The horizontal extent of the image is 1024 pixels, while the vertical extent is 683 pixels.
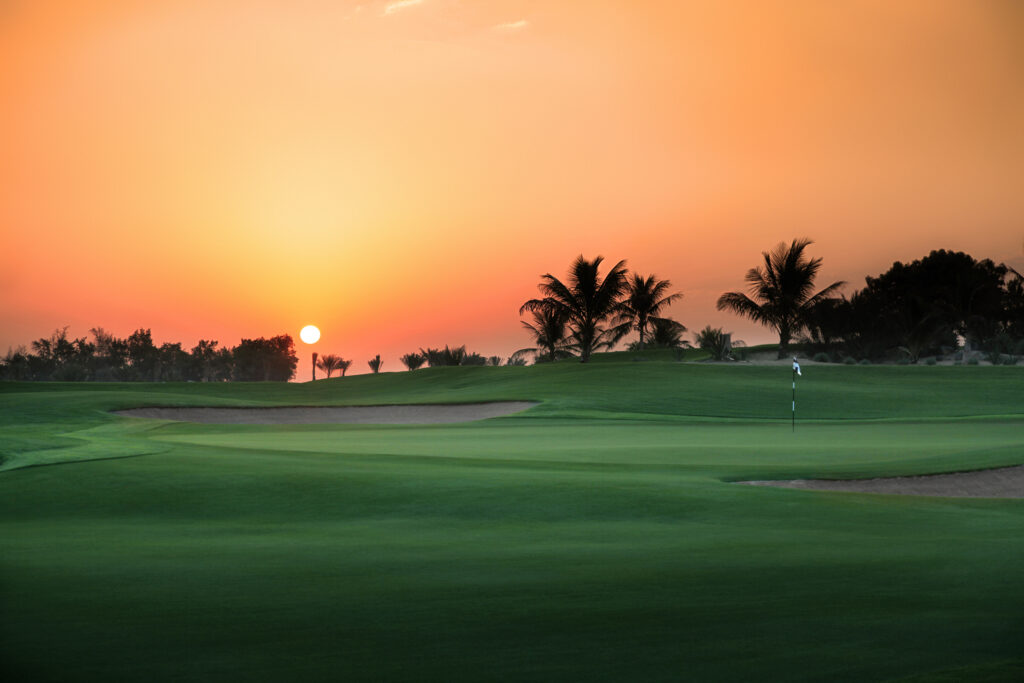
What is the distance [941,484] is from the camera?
14.8 metres

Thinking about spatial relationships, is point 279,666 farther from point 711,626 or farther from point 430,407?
point 430,407

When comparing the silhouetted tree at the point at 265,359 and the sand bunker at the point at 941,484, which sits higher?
the silhouetted tree at the point at 265,359

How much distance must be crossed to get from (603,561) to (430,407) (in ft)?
101

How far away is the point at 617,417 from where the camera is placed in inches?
1315

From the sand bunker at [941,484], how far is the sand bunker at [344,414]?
74.4ft

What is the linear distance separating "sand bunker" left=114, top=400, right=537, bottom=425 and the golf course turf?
59.9 feet

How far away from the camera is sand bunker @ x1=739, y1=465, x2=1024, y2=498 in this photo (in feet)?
46.5

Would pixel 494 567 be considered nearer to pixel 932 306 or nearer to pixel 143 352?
pixel 932 306

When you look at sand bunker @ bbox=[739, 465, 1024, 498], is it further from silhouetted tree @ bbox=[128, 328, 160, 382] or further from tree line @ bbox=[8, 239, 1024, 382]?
silhouetted tree @ bbox=[128, 328, 160, 382]

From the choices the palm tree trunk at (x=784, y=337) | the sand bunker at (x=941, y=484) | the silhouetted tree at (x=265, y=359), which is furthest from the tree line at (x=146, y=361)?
the sand bunker at (x=941, y=484)

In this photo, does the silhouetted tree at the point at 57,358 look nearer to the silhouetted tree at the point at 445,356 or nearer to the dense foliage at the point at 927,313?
the silhouetted tree at the point at 445,356

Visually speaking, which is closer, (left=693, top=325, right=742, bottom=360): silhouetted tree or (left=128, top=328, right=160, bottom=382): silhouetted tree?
(left=693, top=325, right=742, bottom=360): silhouetted tree

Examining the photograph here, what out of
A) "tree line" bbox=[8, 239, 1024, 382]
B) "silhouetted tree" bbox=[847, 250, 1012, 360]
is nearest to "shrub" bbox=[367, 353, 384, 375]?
"tree line" bbox=[8, 239, 1024, 382]

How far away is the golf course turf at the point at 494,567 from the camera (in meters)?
5.40
